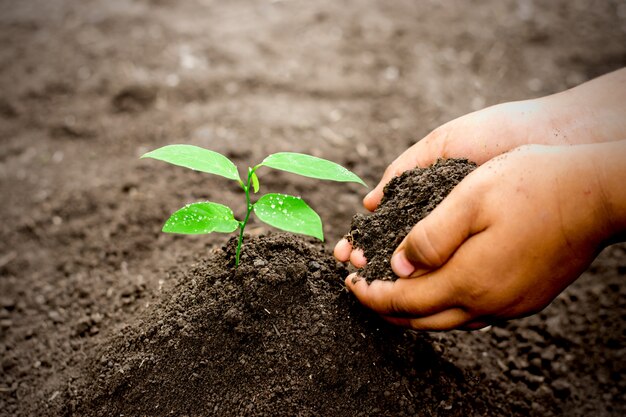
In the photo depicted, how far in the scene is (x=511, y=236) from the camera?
3.28ft

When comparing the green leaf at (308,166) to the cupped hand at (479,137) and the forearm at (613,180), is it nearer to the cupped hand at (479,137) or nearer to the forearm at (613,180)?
the cupped hand at (479,137)

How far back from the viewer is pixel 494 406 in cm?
138

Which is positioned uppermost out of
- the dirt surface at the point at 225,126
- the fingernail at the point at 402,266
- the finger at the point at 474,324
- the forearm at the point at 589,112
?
the forearm at the point at 589,112

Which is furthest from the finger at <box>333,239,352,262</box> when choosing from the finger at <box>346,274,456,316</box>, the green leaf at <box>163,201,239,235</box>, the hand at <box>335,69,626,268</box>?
the green leaf at <box>163,201,239,235</box>

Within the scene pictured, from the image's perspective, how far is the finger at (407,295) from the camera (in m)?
1.08

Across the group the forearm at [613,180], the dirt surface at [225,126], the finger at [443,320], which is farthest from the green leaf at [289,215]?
the forearm at [613,180]

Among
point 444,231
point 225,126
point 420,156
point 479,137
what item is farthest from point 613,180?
point 225,126

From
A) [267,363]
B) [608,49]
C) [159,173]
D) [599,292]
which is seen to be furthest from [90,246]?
[608,49]

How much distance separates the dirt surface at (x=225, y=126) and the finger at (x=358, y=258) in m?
0.36

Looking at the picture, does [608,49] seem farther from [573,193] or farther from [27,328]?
[27,328]

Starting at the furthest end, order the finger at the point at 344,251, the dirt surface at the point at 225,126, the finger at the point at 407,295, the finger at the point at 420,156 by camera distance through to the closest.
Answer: the dirt surface at the point at 225,126
the finger at the point at 420,156
the finger at the point at 344,251
the finger at the point at 407,295

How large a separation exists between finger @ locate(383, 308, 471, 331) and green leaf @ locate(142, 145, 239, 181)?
0.60 meters

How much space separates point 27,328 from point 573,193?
6.08ft

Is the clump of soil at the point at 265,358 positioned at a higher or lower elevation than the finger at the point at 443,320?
lower
